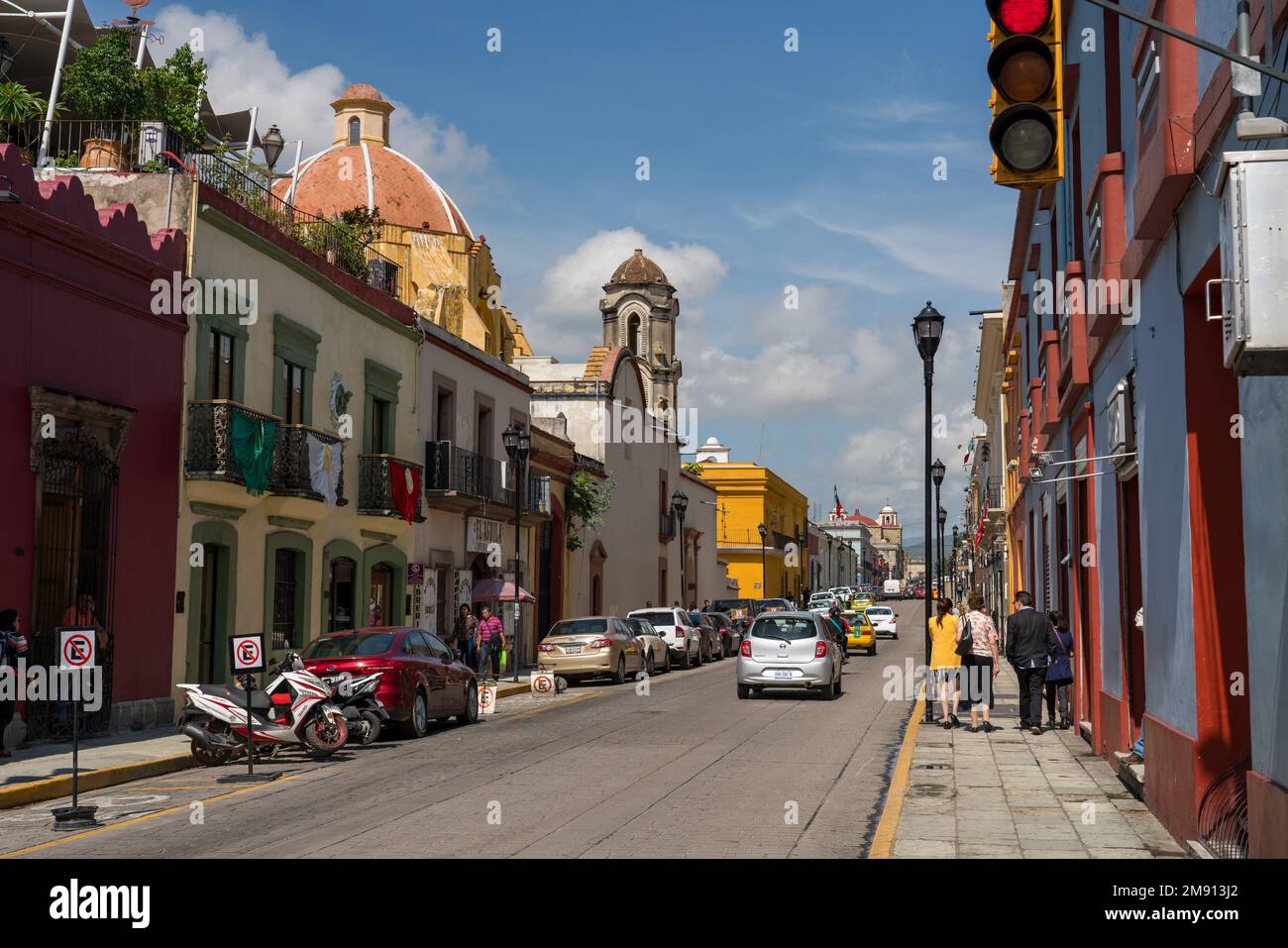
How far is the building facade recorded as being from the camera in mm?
7477

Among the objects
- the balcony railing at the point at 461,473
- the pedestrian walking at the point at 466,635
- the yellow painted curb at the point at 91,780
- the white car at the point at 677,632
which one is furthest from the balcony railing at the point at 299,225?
the white car at the point at 677,632

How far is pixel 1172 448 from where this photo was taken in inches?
401

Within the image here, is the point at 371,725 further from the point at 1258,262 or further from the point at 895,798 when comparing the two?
the point at 1258,262

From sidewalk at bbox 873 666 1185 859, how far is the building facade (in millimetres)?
320

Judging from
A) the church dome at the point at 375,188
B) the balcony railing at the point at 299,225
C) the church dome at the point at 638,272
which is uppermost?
the church dome at the point at 638,272

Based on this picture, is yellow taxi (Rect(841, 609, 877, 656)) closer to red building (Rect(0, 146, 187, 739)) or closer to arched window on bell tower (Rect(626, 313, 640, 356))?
red building (Rect(0, 146, 187, 739))

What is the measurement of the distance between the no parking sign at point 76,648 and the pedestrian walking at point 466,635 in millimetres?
17661

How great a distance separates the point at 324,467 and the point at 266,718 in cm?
897

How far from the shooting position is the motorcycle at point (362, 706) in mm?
16750

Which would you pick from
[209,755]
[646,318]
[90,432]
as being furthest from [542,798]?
[646,318]

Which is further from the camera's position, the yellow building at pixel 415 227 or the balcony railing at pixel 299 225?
the yellow building at pixel 415 227

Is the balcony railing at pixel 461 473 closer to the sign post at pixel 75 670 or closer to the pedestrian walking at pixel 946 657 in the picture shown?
the pedestrian walking at pixel 946 657

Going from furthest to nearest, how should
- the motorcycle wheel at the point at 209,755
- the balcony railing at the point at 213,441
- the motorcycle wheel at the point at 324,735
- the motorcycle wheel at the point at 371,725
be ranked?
the balcony railing at the point at 213,441 → the motorcycle wheel at the point at 371,725 → the motorcycle wheel at the point at 324,735 → the motorcycle wheel at the point at 209,755

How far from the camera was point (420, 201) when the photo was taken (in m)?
45.5
